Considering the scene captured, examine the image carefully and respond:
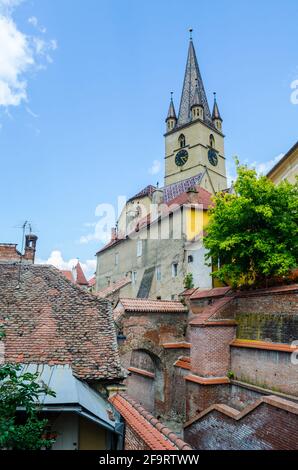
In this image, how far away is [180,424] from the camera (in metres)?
17.8

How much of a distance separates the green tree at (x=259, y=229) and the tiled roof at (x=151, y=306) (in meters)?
4.76

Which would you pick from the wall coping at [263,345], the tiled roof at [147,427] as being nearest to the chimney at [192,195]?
the wall coping at [263,345]

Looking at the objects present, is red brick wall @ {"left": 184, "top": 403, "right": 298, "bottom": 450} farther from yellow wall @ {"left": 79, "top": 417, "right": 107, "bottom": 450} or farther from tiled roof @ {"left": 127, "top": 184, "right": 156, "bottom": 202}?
tiled roof @ {"left": 127, "top": 184, "right": 156, "bottom": 202}

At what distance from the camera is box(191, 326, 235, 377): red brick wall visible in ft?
50.1

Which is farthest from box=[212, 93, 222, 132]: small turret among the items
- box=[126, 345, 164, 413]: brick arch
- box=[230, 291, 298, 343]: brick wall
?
box=[230, 291, 298, 343]: brick wall

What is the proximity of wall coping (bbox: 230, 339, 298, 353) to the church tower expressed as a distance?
3131 cm

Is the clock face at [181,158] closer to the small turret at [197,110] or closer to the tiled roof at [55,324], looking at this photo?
the small turret at [197,110]

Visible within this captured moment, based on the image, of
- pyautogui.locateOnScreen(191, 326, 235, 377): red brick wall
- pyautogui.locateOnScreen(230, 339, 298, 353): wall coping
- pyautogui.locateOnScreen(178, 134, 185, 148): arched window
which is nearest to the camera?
pyautogui.locateOnScreen(230, 339, 298, 353): wall coping

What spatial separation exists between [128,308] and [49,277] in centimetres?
676

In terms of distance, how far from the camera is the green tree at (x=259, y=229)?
14.2 meters

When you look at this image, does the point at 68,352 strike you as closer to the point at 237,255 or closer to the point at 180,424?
the point at 237,255

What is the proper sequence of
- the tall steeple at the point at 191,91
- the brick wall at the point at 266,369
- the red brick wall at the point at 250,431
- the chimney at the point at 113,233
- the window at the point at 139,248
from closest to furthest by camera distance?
the red brick wall at the point at 250,431, the brick wall at the point at 266,369, the window at the point at 139,248, the chimney at the point at 113,233, the tall steeple at the point at 191,91

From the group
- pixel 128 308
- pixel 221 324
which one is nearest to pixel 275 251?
pixel 221 324

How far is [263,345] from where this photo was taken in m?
13.6
